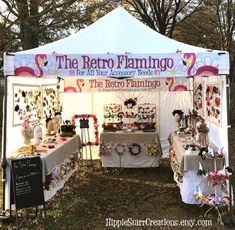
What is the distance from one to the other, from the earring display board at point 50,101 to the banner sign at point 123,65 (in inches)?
126

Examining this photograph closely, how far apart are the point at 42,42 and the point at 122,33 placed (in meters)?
8.70

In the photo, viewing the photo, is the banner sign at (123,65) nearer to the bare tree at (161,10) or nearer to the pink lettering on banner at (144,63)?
the pink lettering on banner at (144,63)

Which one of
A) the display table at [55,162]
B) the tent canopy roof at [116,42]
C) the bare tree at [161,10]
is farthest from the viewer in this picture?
the bare tree at [161,10]

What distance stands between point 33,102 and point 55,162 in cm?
216

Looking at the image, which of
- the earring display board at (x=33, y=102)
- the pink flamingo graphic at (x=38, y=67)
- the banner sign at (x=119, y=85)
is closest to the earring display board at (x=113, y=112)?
the banner sign at (x=119, y=85)

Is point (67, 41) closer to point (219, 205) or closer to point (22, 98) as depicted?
point (22, 98)

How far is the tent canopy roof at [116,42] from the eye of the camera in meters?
6.05

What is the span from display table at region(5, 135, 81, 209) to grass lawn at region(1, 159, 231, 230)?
28cm

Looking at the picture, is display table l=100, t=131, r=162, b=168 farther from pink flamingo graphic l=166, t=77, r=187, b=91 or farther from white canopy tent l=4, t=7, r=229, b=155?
white canopy tent l=4, t=7, r=229, b=155

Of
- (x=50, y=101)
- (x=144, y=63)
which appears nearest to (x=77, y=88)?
(x=50, y=101)

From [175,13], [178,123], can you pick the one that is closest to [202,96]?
[178,123]

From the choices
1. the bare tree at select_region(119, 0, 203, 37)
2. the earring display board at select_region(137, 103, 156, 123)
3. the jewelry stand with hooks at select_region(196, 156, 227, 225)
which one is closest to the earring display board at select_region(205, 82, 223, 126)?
the jewelry stand with hooks at select_region(196, 156, 227, 225)

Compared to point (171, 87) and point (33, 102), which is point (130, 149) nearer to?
point (171, 87)

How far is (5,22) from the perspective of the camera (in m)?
13.7
